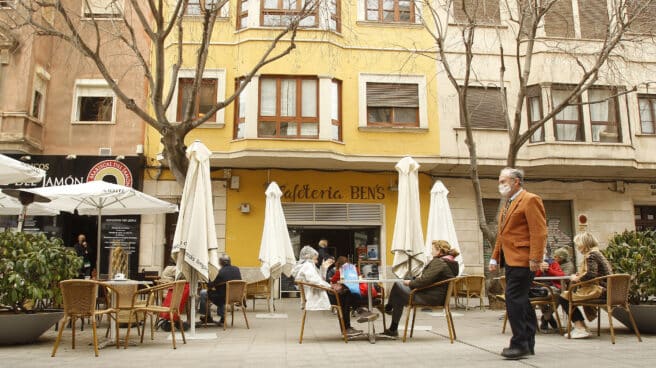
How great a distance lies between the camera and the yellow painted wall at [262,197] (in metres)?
16.9

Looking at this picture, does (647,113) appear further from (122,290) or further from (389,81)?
(122,290)

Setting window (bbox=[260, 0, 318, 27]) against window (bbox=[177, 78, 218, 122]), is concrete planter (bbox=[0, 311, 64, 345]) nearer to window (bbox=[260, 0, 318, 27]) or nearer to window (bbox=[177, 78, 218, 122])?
window (bbox=[177, 78, 218, 122])

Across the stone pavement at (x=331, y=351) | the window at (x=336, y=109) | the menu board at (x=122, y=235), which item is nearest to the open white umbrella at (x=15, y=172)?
the stone pavement at (x=331, y=351)

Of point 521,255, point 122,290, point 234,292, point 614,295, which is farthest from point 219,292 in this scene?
point 614,295

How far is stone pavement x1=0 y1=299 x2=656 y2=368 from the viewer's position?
5914mm

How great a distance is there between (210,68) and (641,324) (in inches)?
522

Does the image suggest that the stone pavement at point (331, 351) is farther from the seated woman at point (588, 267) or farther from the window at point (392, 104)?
the window at point (392, 104)

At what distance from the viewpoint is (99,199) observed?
1144 centimetres

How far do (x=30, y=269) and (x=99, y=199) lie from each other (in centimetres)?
413

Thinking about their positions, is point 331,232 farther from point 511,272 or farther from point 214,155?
point 511,272

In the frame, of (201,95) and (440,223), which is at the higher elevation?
(201,95)

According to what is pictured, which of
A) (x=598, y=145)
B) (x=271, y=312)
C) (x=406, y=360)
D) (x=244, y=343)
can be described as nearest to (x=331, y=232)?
(x=271, y=312)

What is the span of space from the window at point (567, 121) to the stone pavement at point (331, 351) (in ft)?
31.9

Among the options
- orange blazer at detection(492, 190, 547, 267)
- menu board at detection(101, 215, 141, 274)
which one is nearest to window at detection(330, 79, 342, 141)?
menu board at detection(101, 215, 141, 274)
